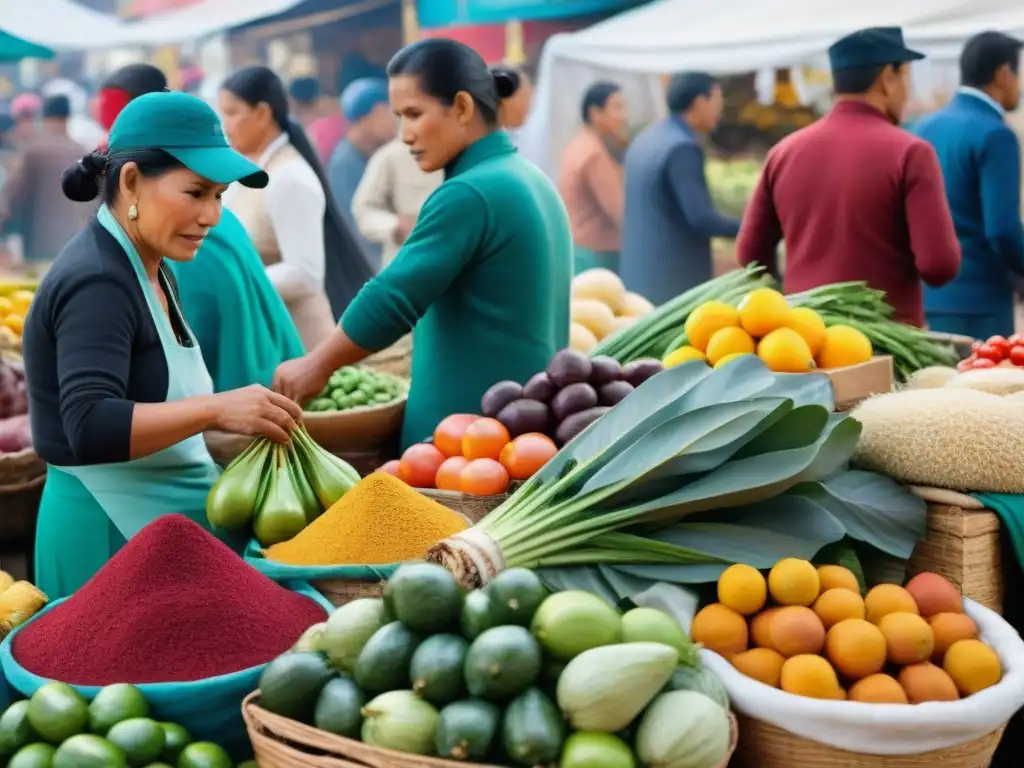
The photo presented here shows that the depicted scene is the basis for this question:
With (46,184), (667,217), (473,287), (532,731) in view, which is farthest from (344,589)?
(46,184)

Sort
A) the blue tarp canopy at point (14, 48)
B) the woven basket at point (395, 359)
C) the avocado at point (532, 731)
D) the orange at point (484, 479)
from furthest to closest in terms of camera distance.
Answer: the blue tarp canopy at point (14, 48) < the woven basket at point (395, 359) < the orange at point (484, 479) < the avocado at point (532, 731)

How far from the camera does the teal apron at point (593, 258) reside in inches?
320

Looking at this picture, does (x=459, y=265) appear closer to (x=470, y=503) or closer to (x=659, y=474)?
(x=470, y=503)

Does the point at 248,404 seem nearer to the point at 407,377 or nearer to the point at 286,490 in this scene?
the point at 286,490

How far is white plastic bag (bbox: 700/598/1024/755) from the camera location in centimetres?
180

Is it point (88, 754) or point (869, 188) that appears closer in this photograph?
point (88, 754)

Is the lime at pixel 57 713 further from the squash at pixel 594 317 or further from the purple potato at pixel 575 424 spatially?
the squash at pixel 594 317

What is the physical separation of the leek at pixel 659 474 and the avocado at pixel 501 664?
352 millimetres

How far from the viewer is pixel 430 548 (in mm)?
2076

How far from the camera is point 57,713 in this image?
5.73ft

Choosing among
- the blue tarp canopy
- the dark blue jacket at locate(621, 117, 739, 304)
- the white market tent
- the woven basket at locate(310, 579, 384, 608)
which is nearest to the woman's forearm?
the woven basket at locate(310, 579, 384, 608)

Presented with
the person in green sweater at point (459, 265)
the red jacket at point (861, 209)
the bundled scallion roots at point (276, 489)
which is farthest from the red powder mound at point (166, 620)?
the red jacket at point (861, 209)

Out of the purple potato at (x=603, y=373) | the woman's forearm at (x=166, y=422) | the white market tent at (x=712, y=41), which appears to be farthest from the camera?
the white market tent at (x=712, y=41)

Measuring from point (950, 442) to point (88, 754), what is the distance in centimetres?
168
